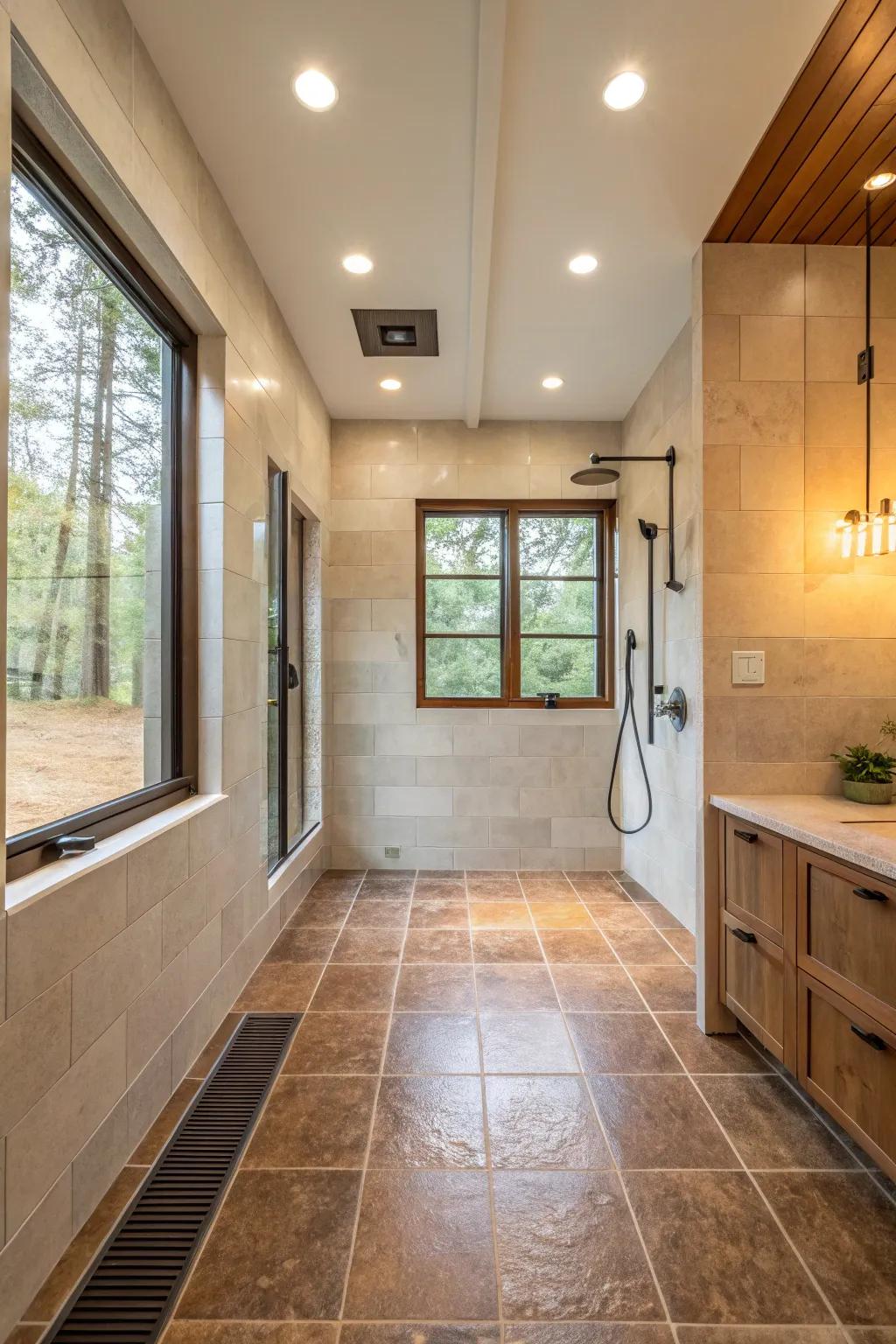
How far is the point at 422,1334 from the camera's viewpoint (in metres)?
1.18

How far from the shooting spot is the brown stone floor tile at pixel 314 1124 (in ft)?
5.32

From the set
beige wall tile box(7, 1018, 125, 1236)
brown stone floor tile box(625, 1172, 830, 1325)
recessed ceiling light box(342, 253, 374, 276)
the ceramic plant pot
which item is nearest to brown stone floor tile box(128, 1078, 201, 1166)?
beige wall tile box(7, 1018, 125, 1236)

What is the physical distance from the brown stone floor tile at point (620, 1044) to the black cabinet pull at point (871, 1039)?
647mm

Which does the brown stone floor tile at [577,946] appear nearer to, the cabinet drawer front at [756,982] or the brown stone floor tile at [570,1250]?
the cabinet drawer front at [756,982]

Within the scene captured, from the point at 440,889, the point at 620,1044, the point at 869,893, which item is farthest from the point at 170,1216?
the point at 440,889

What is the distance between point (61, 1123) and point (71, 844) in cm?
54

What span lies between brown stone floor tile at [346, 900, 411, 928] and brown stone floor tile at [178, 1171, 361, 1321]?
162 cm

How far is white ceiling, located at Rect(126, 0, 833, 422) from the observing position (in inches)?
64.0

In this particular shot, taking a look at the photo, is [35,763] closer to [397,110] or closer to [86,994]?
[86,994]

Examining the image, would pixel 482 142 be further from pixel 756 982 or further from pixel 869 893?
pixel 756 982

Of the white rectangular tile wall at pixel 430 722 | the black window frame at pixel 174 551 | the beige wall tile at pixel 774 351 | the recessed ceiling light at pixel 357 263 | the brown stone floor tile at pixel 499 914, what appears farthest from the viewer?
the white rectangular tile wall at pixel 430 722

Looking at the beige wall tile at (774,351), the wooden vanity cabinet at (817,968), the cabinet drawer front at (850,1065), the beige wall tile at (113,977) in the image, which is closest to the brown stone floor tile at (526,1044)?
the wooden vanity cabinet at (817,968)

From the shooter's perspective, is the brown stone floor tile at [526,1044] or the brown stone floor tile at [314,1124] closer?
the brown stone floor tile at [314,1124]

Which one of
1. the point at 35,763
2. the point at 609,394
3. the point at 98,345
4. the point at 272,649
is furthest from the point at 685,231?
the point at 35,763
